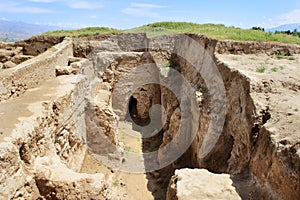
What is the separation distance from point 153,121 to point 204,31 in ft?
17.8

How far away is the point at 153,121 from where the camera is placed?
1562cm

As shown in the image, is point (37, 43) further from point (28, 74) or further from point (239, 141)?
point (239, 141)

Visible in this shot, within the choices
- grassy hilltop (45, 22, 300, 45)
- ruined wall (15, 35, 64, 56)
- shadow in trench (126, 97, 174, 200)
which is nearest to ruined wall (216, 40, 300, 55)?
grassy hilltop (45, 22, 300, 45)

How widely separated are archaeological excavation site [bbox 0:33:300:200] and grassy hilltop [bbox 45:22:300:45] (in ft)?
2.56

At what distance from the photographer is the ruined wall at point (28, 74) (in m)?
7.81

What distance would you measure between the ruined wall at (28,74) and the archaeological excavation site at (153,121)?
36 millimetres

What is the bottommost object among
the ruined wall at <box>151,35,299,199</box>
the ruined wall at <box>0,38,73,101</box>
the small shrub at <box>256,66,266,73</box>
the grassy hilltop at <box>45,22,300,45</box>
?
the ruined wall at <box>151,35,299,199</box>

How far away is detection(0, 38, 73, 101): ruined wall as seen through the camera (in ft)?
25.6

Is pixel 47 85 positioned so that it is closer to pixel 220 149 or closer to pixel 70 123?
pixel 70 123

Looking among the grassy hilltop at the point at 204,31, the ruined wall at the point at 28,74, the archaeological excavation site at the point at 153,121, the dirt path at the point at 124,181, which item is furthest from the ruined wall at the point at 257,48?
the ruined wall at the point at 28,74

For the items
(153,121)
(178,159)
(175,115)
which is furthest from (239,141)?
(153,121)

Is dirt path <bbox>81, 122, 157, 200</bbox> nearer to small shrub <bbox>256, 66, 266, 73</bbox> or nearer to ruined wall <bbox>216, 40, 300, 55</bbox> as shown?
small shrub <bbox>256, 66, 266, 73</bbox>

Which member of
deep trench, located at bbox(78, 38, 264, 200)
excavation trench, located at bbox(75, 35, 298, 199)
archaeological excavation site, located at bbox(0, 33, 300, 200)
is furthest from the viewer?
excavation trench, located at bbox(75, 35, 298, 199)

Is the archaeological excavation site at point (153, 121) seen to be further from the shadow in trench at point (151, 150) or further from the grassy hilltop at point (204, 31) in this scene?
the grassy hilltop at point (204, 31)
